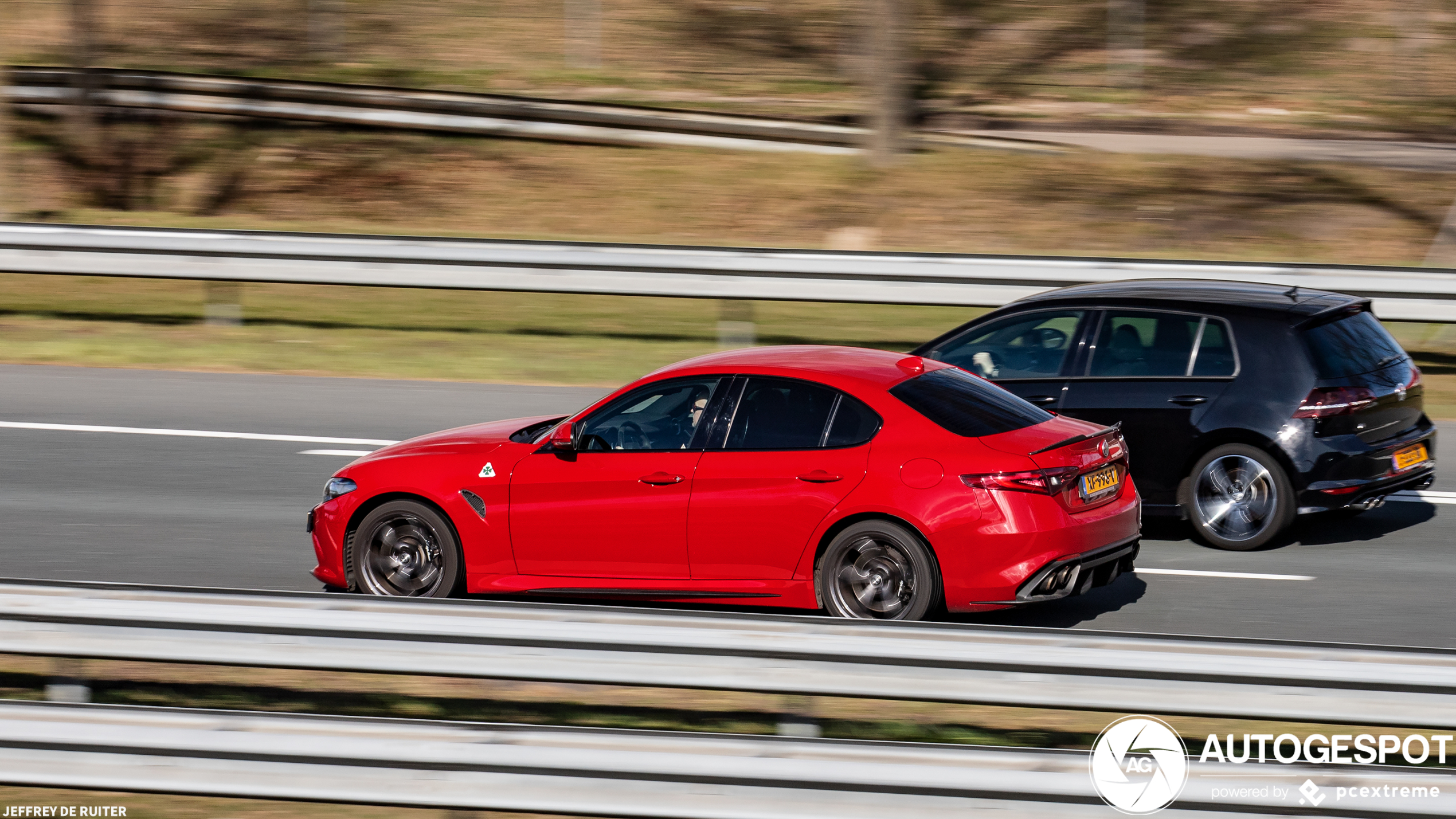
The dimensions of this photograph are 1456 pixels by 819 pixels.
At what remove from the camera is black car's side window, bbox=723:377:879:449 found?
7.91 meters

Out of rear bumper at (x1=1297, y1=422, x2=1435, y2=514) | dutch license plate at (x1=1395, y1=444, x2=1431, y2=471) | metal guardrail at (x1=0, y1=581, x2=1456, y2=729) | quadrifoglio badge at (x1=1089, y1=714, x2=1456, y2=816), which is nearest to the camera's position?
quadrifoglio badge at (x1=1089, y1=714, x2=1456, y2=816)

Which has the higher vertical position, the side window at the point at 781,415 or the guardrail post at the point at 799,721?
the side window at the point at 781,415

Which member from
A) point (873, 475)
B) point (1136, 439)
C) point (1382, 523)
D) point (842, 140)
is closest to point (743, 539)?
point (873, 475)

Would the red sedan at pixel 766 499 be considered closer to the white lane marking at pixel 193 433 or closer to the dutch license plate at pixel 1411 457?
the dutch license plate at pixel 1411 457

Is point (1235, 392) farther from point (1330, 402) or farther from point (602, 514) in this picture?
point (602, 514)

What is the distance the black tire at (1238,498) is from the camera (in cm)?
951

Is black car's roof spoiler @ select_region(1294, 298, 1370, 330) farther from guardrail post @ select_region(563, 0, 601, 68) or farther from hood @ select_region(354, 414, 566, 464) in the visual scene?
guardrail post @ select_region(563, 0, 601, 68)

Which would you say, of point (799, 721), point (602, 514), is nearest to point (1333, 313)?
point (602, 514)

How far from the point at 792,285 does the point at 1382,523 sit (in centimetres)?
620

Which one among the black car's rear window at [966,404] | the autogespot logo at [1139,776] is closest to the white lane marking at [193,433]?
the black car's rear window at [966,404]

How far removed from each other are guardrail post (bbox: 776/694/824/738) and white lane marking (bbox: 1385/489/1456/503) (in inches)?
249

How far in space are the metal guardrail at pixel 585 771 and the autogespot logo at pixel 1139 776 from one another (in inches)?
1.3

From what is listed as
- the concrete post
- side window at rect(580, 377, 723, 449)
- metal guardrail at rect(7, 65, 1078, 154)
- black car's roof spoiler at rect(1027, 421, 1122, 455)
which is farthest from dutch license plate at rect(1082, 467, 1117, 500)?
metal guardrail at rect(7, 65, 1078, 154)

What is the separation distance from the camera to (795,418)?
26.4ft
